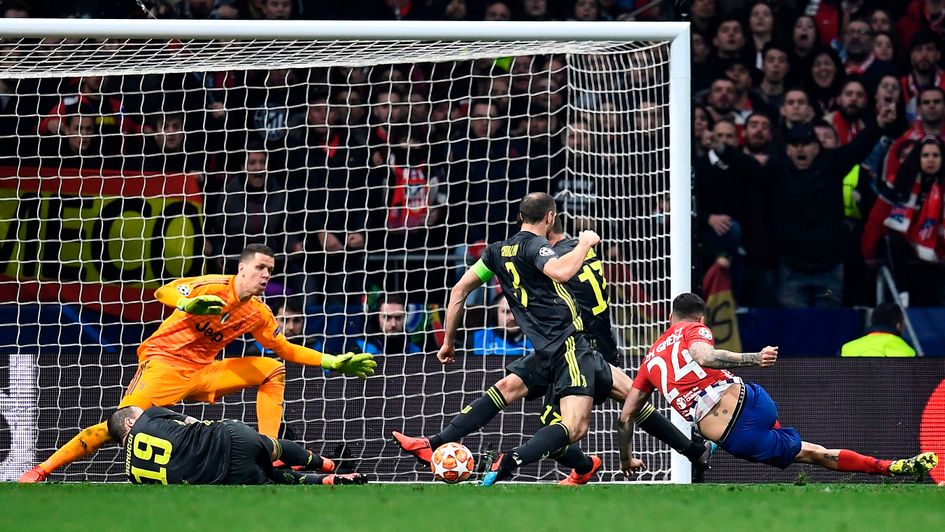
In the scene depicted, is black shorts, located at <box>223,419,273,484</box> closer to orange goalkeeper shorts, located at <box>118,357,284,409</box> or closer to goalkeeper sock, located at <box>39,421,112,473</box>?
orange goalkeeper shorts, located at <box>118,357,284,409</box>

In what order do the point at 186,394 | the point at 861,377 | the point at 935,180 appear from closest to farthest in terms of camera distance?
the point at 186,394, the point at 861,377, the point at 935,180

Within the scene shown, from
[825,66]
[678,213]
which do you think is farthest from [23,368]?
[825,66]

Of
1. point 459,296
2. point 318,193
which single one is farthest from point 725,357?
point 318,193

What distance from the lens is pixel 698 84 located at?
11.5 m

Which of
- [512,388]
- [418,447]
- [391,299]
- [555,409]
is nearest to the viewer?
[418,447]

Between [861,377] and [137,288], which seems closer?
[861,377]

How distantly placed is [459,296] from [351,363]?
74 cm

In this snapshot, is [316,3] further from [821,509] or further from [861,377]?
[821,509]

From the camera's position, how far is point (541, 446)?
7000mm

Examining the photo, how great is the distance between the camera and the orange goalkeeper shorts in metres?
7.81

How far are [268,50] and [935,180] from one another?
543cm

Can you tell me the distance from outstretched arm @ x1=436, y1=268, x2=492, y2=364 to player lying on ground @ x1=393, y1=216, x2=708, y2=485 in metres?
0.02

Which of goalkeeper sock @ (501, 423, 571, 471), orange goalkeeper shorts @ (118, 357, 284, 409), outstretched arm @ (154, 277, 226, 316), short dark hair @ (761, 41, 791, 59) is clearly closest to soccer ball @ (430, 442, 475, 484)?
goalkeeper sock @ (501, 423, 571, 471)

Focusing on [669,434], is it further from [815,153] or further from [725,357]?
[815,153]
